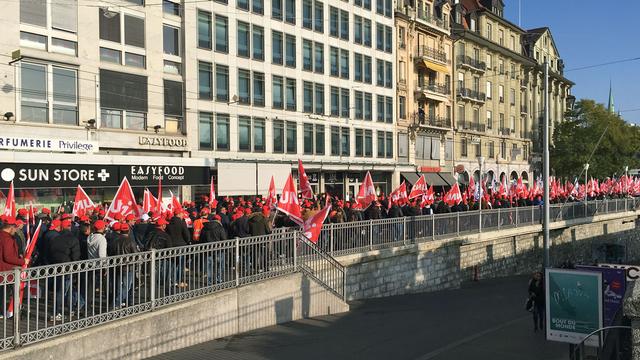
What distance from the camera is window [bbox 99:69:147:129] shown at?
89.6 feet

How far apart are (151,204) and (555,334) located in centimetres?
1190

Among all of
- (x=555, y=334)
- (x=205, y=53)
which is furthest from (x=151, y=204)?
(x=205, y=53)

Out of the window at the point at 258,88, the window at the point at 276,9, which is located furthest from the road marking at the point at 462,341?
the window at the point at 276,9

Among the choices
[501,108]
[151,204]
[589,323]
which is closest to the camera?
[589,323]

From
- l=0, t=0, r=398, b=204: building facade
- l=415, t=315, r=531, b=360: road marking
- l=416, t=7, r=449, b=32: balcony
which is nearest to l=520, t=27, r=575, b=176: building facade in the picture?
l=416, t=7, r=449, b=32: balcony

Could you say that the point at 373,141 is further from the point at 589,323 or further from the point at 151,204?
the point at 589,323

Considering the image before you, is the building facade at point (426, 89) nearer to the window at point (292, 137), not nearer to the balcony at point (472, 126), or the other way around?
the balcony at point (472, 126)

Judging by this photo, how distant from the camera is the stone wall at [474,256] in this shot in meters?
17.7

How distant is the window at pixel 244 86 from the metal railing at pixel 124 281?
74.8 feet

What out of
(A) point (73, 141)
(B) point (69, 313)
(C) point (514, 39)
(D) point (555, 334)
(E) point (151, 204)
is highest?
(C) point (514, 39)

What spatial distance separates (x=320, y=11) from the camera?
39.8m

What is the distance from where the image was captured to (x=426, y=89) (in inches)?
1919

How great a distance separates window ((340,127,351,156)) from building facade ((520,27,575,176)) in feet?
94.2

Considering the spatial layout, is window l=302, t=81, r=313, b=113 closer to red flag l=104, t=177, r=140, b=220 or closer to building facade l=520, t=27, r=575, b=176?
red flag l=104, t=177, r=140, b=220
